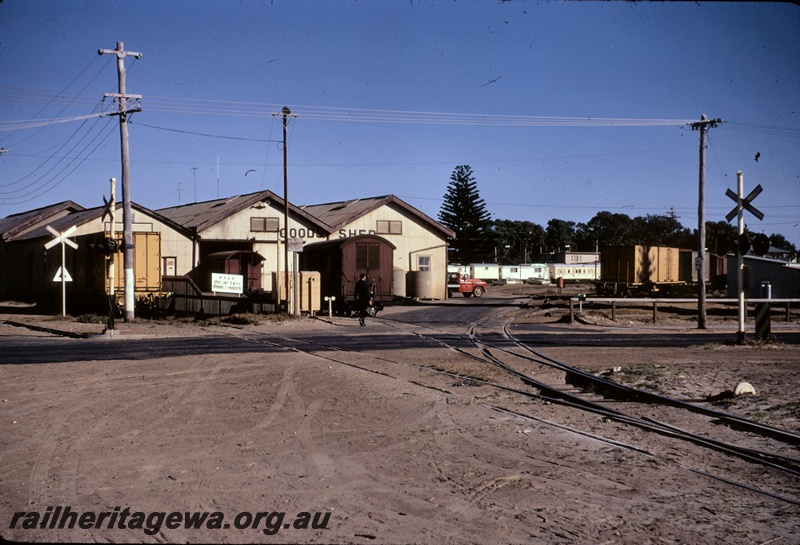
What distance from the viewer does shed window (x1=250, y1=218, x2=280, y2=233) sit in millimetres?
42594

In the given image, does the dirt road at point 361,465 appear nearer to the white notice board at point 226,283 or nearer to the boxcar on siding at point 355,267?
the white notice board at point 226,283

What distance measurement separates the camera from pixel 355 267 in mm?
34250

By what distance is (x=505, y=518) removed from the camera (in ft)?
19.9

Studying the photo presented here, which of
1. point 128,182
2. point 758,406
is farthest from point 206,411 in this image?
point 128,182

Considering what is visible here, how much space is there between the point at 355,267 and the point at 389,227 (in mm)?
12695

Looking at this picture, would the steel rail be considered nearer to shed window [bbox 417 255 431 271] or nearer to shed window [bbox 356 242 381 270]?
shed window [bbox 356 242 381 270]

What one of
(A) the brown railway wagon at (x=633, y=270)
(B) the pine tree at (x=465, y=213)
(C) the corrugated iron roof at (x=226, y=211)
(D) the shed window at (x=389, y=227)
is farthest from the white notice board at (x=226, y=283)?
(B) the pine tree at (x=465, y=213)

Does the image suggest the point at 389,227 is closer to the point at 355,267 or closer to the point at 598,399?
the point at 355,267

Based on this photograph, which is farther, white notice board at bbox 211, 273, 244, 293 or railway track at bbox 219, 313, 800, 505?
white notice board at bbox 211, 273, 244, 293

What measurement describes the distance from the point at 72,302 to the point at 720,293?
43.0 m

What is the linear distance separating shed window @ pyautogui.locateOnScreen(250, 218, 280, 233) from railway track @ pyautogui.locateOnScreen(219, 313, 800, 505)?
805 inches

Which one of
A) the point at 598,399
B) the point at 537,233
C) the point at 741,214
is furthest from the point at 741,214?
the point at 537,233

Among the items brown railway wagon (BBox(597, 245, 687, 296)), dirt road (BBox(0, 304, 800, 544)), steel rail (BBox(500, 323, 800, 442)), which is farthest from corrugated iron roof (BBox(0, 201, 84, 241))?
steel rail (BBox(500, 323, 800, 442))

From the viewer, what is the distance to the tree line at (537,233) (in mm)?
92688
